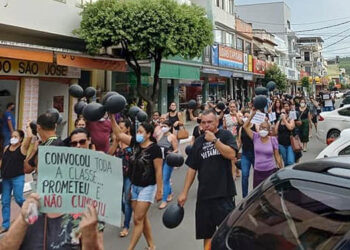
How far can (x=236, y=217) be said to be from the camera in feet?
7.93

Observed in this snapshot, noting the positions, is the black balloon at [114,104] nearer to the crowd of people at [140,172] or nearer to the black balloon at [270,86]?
the crowd of people at [140,172]

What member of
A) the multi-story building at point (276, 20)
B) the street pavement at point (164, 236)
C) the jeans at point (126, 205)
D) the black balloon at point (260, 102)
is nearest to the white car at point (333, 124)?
the street pavement at point (164, 236)

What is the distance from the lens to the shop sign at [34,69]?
10.2 m

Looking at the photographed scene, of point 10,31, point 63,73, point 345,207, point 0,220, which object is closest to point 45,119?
point 345,207

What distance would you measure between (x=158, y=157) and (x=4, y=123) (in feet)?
23.7

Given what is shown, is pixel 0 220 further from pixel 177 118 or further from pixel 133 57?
pixel 133 57

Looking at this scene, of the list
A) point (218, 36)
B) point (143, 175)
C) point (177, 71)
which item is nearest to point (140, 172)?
point (143, 175)

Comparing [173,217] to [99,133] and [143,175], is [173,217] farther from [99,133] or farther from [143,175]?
[99,133]

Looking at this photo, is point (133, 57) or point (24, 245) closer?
point (24, 245)

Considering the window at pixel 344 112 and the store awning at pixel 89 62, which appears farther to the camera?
the window at pixel 344 112

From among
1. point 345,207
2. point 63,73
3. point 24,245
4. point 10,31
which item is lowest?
point 24,245

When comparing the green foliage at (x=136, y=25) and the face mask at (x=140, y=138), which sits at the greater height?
the green foliage at (x=136, y=25)

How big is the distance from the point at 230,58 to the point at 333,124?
1312cm

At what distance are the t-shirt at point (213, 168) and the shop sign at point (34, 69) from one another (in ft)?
26.4
